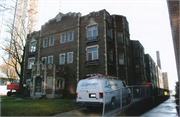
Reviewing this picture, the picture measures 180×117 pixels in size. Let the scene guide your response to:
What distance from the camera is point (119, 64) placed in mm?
23219

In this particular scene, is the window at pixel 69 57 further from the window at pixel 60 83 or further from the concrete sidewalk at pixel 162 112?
the concrete sidewalk at pixel 162 112

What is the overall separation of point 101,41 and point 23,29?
1599 centimetres

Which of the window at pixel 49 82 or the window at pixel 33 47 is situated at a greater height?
the window at pixel 33 47

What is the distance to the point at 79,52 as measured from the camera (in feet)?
76.3

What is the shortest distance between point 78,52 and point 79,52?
17 cm

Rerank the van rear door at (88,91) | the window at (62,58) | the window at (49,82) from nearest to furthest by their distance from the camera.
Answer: the van rear door at (88,91), the window at (49,82), the window at (62,58)

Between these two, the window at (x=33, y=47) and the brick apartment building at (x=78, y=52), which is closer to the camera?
the brick apartment building at (x=78, y=52)

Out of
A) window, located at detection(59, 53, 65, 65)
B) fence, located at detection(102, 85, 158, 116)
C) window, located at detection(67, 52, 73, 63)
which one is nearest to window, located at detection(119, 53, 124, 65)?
window, located at detection(67, 52, 73, 63)

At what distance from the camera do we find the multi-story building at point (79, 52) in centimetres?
2145

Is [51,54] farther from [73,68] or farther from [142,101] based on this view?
[142,101]

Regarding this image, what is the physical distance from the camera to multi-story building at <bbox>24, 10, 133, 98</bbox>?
21.4 metres

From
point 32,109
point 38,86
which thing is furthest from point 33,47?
point 32,109

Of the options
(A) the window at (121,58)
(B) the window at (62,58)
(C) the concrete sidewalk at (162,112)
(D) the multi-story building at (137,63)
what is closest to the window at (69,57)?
(B) the window at (62,58)

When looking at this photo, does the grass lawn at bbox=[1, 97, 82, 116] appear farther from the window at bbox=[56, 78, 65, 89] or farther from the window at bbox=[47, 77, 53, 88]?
the window at bbox=[56, 78, 65, 89]
